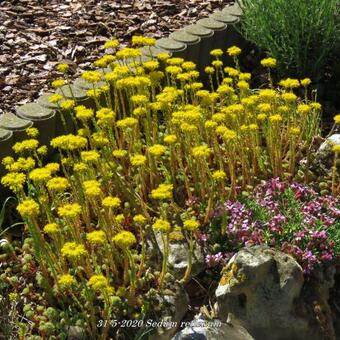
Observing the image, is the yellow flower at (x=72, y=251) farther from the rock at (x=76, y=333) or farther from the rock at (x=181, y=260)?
the rock at (x=181, y=260)

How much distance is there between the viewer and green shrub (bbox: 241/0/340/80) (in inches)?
186

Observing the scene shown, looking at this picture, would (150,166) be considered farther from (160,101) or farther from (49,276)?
(49,276)

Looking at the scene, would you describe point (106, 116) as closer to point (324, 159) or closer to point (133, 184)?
point (133, 184)

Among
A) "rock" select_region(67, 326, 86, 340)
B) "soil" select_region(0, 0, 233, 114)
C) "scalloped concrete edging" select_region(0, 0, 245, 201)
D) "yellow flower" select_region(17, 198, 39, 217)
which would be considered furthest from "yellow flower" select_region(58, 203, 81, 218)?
A: "soil" select_region(0, 0, 233, 114)

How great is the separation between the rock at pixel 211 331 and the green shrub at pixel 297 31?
236cm

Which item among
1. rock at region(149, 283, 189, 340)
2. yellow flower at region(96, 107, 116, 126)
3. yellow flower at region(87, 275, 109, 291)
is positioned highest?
yellow flower at region(96, 107, 116, 126)

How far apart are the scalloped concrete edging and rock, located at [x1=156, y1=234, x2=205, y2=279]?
1.13 meters

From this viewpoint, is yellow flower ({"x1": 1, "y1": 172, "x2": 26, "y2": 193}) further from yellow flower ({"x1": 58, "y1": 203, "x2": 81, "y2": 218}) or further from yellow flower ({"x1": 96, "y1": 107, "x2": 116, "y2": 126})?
yellow flower ({"x1": 96, "y1": 107, "x2": 116, "y2": 126})

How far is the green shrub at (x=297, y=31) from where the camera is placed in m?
4.72

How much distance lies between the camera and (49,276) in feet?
11.1

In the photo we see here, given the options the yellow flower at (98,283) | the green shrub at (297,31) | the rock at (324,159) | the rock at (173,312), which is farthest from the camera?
the green shrub at (297,31)

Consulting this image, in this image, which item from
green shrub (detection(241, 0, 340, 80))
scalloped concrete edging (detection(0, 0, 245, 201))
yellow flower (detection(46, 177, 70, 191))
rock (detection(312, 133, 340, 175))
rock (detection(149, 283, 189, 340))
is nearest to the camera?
yellow flower (detection(46, 177, 70, 191))

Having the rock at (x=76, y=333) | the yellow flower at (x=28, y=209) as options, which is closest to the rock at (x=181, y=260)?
the rock at (x=76, y=333)

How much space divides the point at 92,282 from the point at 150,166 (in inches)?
41.0
